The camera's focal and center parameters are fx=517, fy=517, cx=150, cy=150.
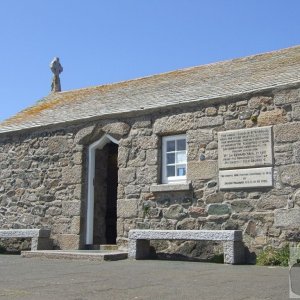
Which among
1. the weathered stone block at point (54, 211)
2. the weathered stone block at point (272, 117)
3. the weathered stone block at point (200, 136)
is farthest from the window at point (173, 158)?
the weathered stone block at point (54, 211)

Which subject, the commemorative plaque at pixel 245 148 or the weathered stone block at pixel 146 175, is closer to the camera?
the commemorative plaque at pixel 245 148

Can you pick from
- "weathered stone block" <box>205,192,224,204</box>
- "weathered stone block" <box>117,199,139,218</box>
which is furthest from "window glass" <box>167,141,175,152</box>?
"weathered stone block" <box>205,192,224,204</box>

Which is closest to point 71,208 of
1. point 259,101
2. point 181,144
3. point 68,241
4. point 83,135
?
point 68,241

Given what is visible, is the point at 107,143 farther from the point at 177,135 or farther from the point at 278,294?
the point at 278,294

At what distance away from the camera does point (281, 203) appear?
9.31m

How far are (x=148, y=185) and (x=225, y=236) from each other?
2343mm

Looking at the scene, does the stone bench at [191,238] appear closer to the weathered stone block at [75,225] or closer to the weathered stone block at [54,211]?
the weathered stone block at [75,225]

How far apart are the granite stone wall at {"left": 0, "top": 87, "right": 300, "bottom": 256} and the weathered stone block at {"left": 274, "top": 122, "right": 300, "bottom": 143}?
18 mm

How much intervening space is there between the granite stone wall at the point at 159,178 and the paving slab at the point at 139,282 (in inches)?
55.5

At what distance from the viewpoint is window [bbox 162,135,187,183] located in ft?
35.4

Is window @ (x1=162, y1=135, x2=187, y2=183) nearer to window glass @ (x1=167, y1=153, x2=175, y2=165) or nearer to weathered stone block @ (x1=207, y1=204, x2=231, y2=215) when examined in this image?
window glass @ (x1=167, y1=153, x2=175, y2=165)

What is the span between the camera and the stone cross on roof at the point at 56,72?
17.6m

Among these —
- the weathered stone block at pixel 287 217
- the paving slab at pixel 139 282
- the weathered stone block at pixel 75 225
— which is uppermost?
the weathered stone block at pixel 287 217

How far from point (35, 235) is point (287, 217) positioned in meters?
5.67
